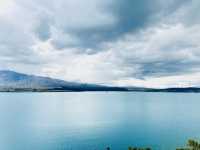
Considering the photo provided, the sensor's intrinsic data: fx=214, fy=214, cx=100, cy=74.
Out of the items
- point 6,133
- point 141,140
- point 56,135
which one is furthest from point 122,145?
point 6,133

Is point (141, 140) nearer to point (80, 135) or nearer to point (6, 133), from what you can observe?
point (80, 135)

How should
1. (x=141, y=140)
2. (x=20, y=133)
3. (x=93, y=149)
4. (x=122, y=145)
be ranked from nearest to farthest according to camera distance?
(x=93, y=149)
(x=122, y=145)
(x=141, y=140)
(x=20, y=133)

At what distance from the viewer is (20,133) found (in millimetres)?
89562

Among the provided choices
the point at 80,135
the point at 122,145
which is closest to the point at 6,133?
the point at 80,135

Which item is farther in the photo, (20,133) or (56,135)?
(20,133)

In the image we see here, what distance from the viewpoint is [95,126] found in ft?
332

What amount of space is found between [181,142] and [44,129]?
56830mm

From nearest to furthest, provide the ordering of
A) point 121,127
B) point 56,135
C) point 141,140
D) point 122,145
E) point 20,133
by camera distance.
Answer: point 122,145
point 141,140
point 56,135
point 20,133
point 121,127

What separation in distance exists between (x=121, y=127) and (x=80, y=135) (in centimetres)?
2510

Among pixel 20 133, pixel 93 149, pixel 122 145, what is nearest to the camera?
pixel 93 149

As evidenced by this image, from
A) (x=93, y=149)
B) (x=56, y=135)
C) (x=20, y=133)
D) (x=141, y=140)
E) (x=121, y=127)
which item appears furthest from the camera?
(x=121, y=127)

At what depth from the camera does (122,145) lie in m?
72.1

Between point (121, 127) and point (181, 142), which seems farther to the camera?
point (121, 127)

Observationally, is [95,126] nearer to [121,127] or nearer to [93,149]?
[121,127]
